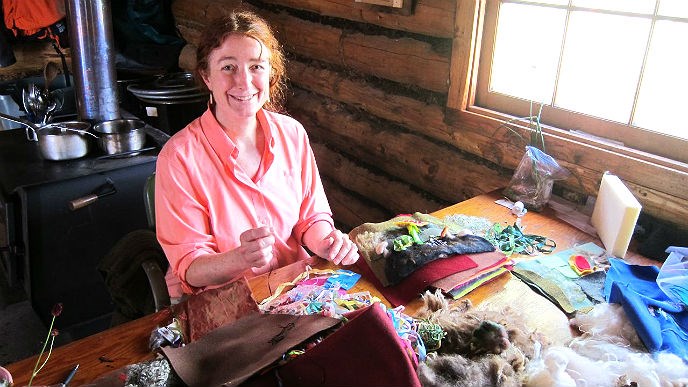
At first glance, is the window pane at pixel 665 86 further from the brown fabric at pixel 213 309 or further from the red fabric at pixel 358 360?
the brown fabric at pixel 213 309

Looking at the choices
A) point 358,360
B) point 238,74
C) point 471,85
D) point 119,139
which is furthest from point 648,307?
point 119,139

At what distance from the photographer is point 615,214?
158cm

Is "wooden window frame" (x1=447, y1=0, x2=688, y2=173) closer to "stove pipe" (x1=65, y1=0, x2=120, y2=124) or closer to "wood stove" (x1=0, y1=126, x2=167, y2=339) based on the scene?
"wood stove" (x1=0, y1=126, x2=167, y2=339)

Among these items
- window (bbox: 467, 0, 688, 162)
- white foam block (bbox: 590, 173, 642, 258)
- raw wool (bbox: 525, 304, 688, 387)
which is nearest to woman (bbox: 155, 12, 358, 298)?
raw wool (bbox: 525, 304, 688, 387)

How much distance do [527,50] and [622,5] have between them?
0.38 metres

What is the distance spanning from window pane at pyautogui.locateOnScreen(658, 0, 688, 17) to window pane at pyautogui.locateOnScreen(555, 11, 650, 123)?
0.19 ft

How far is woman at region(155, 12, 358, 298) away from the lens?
1.48m

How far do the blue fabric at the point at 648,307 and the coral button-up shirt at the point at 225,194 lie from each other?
0.92 meters

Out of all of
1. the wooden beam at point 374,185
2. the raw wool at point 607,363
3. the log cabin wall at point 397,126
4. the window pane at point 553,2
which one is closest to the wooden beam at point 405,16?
the log cabin wall at point 397,126

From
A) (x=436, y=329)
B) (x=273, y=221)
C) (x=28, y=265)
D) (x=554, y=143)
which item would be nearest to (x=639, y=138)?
(x=554, y=143)

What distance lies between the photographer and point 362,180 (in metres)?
2.89

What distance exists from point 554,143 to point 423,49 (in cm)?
74

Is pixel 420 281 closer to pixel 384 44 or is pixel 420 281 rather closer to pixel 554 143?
pixel 554 143

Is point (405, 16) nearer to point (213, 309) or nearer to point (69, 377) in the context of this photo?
point (213, 309)
